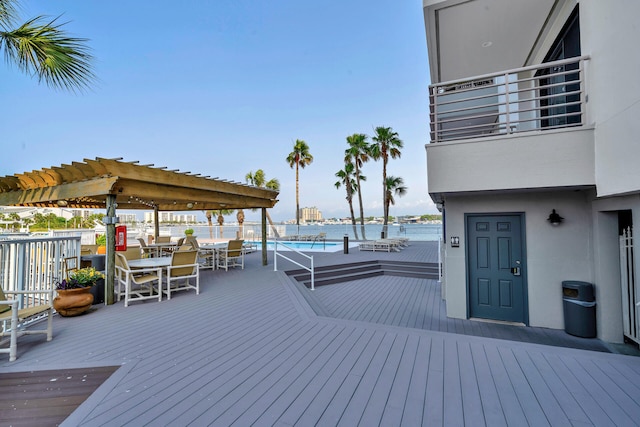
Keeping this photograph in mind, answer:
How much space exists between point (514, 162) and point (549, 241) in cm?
194

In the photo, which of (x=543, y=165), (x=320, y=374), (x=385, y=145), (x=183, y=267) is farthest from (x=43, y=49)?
(x=385, y=145)

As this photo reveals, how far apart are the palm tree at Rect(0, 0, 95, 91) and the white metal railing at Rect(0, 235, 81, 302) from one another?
2536 mm

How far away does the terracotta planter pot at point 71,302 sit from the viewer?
171 inches

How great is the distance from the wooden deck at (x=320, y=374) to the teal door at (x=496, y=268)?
245cm

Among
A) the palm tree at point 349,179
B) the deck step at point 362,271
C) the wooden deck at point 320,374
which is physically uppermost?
the palm tree at point 349,179

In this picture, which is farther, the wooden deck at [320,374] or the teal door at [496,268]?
the teal door at [496,268]

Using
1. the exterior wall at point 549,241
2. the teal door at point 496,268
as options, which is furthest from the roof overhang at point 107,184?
the teal door at point 496,268

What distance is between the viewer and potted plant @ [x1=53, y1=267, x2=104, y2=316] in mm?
4359

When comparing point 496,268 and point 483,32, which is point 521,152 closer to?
point 496,268

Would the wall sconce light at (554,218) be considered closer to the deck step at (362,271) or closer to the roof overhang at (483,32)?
the roof overhang at (483,32)

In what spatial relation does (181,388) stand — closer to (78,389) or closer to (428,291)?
(78,389)

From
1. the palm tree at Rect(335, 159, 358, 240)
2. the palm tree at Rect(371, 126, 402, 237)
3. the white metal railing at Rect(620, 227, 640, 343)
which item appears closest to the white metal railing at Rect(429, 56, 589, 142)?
the white metal railing at Rect(620, 227, 640, 343)

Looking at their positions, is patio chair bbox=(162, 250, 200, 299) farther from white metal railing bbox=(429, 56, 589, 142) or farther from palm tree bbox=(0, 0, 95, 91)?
white metal railing bbox=(429, 56, 589, 142)

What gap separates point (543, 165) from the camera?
4051 millimetres
